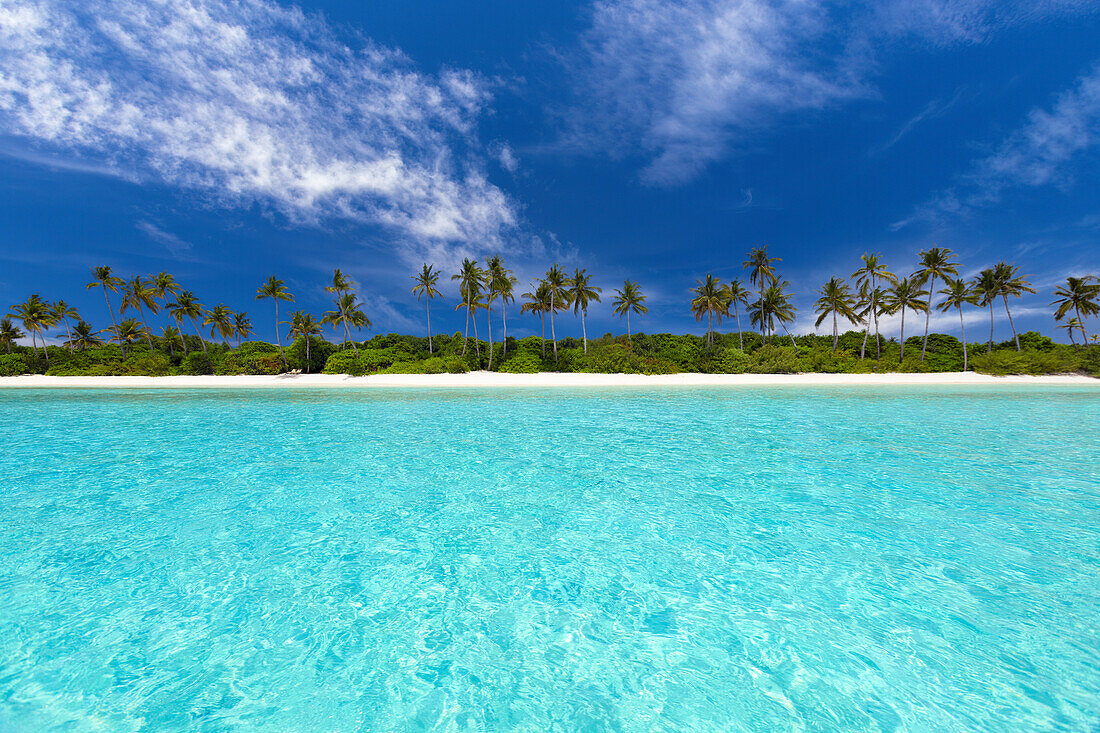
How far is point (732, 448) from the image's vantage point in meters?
10.2

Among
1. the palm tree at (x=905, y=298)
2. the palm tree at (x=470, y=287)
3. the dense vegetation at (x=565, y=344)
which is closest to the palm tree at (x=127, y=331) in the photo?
the dense vegetation at (x=565, y=344)

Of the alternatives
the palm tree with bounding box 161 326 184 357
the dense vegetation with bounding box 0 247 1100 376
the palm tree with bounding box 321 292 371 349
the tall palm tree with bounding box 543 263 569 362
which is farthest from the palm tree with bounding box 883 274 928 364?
the palm tree with bounding box 161 326 184 357

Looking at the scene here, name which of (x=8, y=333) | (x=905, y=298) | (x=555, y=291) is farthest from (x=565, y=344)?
(x=8, y=333)

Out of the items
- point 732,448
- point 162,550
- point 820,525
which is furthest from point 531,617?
point 732,448

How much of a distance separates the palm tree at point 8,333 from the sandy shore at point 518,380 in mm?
11921

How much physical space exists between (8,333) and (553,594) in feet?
264

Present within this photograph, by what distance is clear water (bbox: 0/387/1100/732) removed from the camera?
276 centimetres

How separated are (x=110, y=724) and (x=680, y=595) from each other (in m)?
4.25

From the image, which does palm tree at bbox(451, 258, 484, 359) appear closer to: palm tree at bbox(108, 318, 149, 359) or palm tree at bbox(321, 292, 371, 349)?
palm tree at bbox(321, 292, 371, 349)

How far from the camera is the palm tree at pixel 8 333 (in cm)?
5018

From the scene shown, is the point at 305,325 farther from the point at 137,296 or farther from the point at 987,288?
the point at 987,288

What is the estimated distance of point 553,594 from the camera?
409 cm

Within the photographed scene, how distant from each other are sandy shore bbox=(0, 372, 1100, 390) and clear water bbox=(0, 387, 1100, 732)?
92.4 ft

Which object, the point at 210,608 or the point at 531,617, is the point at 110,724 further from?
the point at 531,617
